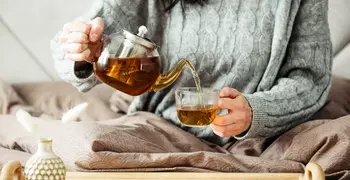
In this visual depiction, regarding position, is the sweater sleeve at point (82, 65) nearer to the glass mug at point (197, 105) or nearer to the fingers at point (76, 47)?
the fingers at point (76, 47)

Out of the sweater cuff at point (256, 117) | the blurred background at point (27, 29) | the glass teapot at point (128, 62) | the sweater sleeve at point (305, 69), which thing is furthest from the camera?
the blurred background at point (27, 29)

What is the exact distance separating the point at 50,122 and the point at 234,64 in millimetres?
491

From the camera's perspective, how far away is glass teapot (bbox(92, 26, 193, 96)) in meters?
1.43

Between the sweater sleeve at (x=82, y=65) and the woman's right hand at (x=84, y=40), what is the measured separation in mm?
183

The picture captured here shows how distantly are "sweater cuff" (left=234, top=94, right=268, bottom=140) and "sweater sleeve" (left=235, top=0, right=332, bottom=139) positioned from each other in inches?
3.1

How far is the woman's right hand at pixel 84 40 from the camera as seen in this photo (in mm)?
1504

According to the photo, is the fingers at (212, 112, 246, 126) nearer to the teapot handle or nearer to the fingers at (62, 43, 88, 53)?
the fingers at (62, 43, 88, 53)

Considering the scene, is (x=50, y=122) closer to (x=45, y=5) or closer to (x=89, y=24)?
(x=89, y=24)

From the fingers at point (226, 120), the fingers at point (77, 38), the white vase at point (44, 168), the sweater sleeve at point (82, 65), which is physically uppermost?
the fingers at point (77, 38)

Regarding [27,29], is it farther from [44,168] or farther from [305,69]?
[44,168]

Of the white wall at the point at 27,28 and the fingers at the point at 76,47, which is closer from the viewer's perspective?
the fingers at the point at 76,47

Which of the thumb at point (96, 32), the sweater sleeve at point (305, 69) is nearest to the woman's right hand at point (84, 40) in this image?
the thumb at point (96, 32)

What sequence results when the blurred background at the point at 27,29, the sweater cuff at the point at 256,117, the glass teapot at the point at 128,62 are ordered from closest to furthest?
the glass teapot at the point at 128,62 → the sweater cuff at the point at 256,117 → the blurred background at the point at 27,29

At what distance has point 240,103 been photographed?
5.28ft
